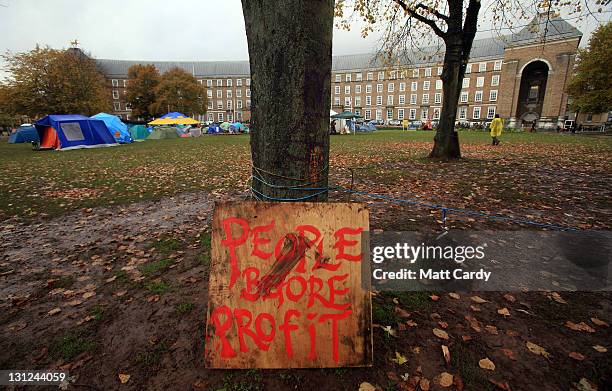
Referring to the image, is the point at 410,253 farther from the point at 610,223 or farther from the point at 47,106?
the point at 47,106

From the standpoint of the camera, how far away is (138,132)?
33.6 m

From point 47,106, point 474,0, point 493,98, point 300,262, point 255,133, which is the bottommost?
point 300,262

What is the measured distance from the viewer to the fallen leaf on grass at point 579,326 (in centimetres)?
240

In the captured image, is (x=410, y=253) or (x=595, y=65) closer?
(x=410, y=253)

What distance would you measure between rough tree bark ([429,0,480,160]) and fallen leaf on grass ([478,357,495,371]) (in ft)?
32.3

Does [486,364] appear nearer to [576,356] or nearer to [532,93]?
[576,356]

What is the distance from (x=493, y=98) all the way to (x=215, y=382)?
263 ft

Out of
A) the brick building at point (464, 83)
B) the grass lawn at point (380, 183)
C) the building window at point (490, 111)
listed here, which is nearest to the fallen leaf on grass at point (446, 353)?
the grass lawn at point (380, 183)

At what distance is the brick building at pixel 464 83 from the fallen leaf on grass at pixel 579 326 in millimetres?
31624

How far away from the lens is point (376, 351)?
2.19 metres

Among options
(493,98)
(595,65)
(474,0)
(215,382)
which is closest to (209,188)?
(215,382)

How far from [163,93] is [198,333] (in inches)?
2387

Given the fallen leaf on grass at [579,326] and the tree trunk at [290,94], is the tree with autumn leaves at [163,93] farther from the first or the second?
the fallen leaf on grass at [579,326]

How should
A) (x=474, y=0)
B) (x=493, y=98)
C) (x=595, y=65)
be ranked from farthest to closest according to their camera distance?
(x=493, y=98), (x=595, y=65), (x=474, y=0)
